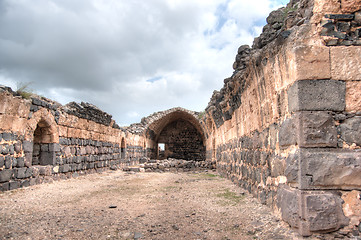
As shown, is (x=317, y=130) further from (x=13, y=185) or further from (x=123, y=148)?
(x=123, y=148)

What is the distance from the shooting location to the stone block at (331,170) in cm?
242

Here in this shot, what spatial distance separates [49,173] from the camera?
6.98 meters

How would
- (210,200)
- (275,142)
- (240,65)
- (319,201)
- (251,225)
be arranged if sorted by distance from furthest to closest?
(240,65)
(210,200)
(275,142)
(251,225)
(319,201)

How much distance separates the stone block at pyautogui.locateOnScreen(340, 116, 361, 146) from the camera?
8.09 feet

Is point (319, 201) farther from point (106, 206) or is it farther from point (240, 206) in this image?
point (106, 206)

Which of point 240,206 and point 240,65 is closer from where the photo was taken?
point 240,206

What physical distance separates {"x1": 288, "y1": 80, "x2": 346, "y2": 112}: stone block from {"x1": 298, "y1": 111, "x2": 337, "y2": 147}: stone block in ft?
0.24

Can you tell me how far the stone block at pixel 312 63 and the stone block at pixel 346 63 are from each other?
6cm

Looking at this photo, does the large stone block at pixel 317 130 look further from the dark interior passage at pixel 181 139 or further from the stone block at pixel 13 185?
the dark interior passage at pixel 181 139

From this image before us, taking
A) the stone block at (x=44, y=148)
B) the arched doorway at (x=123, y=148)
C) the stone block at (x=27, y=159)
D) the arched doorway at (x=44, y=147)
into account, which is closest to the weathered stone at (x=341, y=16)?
the stone block at (x=27, y=159)

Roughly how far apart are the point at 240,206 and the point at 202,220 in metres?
0.89

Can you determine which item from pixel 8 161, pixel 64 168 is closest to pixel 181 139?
pixel 64 168

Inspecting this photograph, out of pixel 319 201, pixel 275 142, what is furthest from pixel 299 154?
pixel 275 142

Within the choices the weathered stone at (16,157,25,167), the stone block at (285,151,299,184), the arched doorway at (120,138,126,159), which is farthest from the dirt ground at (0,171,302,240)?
the arched doorway at (120,138,126,159)
